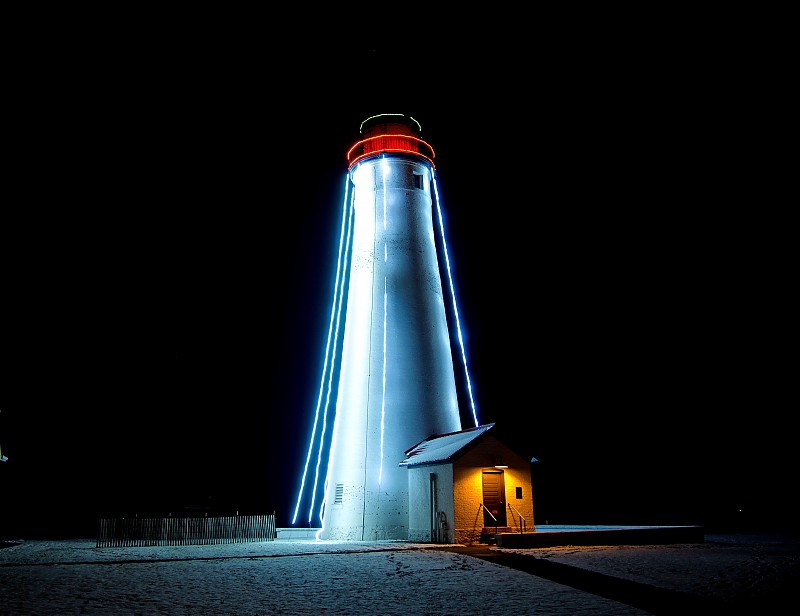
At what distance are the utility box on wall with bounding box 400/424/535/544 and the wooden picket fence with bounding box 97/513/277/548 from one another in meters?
5.79

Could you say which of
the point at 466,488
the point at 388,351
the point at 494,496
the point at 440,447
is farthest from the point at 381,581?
the point at 388,351

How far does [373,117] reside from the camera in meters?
23.1

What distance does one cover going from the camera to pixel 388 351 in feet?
65.4

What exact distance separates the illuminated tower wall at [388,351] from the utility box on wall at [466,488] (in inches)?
34.6

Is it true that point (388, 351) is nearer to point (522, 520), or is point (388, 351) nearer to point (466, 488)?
point (466, 488)

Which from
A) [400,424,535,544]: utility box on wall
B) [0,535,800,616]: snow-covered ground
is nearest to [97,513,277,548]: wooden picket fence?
[0,535,800,616]: snow-covered ground

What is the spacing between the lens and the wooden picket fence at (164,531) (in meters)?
19.6

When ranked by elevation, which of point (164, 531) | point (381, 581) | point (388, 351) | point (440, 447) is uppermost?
point (388, 351)

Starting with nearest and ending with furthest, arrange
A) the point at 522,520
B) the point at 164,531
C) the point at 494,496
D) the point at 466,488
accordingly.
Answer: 1. the point at 466,488
2. the point at 522,520
3. the point at 494,496
4. the point at 164,531

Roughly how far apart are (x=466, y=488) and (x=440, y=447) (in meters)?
1.27

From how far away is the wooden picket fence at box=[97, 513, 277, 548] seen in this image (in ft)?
64.2

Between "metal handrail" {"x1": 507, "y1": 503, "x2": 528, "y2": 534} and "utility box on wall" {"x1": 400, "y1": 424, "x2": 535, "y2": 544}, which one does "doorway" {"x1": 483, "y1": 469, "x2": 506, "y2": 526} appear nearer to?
"utility box on wall" {"x1": 400, "y1": 424, "x2": 535, "y2": 544}

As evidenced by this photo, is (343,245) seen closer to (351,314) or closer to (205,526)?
(351,314)

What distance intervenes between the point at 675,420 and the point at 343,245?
2922cm
